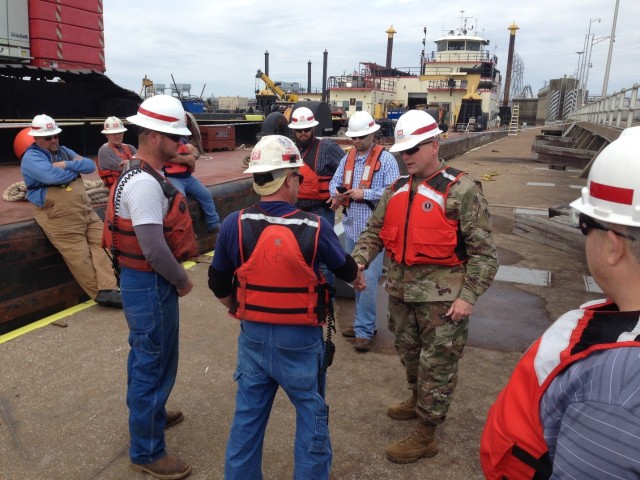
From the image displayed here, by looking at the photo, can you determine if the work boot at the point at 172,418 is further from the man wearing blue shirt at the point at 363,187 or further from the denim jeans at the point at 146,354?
the man wearing blue shirt at the point at 363,187

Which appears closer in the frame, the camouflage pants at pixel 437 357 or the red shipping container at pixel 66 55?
the camouflage pants at pixel 437 357

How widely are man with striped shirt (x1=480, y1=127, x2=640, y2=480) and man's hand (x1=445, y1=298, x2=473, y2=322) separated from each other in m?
1.59

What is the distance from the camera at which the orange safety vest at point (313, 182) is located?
5.11m

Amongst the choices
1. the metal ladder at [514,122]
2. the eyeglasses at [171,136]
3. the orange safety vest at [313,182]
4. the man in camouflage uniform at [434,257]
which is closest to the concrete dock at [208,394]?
the man in camouflage uniform at [434,257]

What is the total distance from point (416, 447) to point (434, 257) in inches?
46.2

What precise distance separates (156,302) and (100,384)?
1.42 metres

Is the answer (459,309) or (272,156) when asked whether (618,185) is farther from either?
(459,309)

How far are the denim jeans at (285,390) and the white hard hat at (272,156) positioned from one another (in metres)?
0.75

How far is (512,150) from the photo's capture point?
1041 inches

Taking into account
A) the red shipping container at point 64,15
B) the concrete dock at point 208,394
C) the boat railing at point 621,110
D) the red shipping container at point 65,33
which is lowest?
the concrete dock at point 208,394

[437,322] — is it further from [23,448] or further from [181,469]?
[23,448]

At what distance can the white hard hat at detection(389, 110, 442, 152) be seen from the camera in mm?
3029

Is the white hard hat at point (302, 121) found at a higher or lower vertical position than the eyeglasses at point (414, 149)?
higher

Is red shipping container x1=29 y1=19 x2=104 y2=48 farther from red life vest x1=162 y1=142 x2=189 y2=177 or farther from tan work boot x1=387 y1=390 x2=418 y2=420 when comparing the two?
tan work boot x1=387 y1=390 x2=418 y2=420
